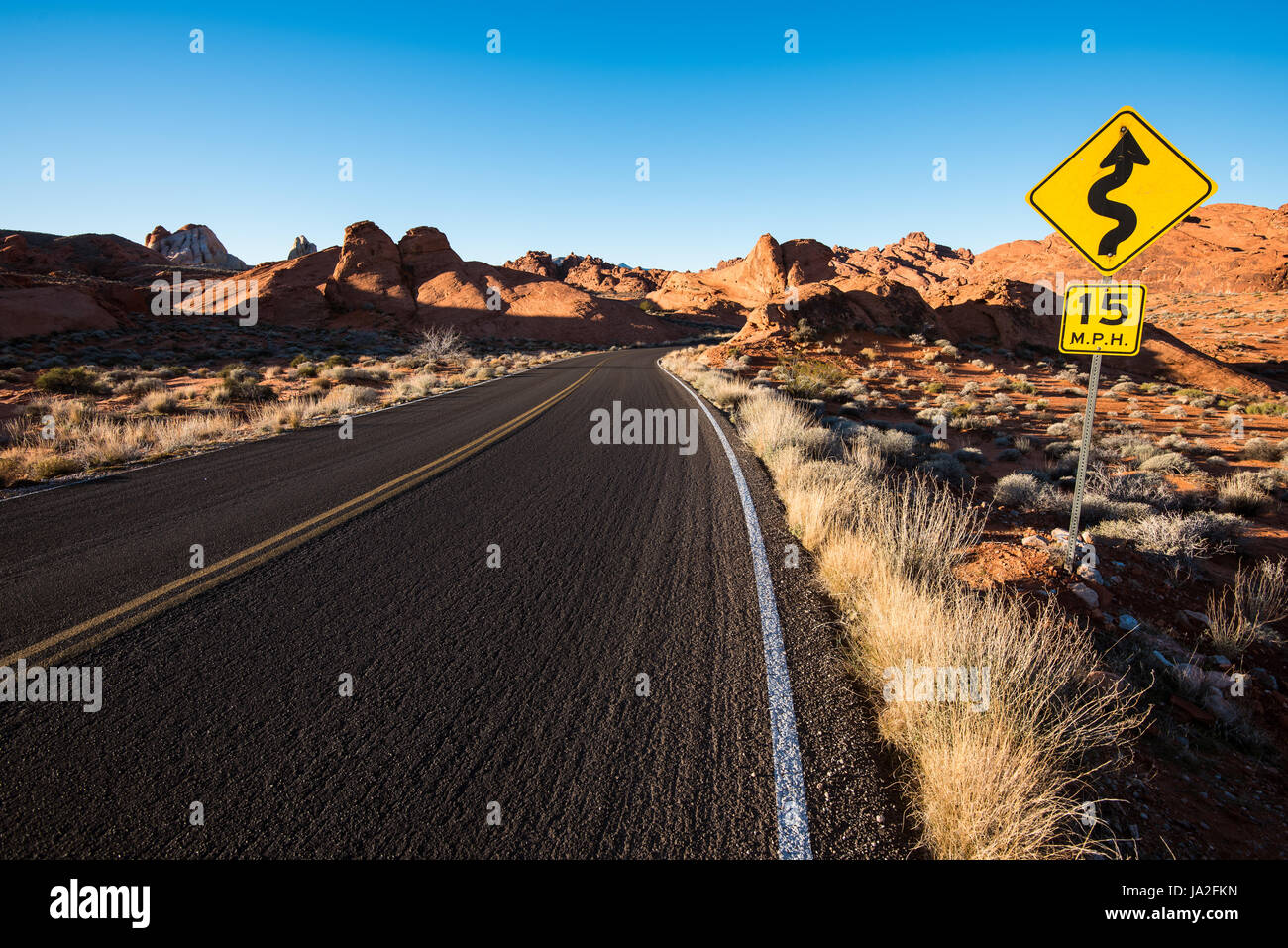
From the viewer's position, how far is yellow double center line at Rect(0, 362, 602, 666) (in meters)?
3.29

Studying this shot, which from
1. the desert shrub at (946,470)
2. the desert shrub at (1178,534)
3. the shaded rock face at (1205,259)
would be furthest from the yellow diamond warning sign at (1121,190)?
the shaded rock face at (1205,259)

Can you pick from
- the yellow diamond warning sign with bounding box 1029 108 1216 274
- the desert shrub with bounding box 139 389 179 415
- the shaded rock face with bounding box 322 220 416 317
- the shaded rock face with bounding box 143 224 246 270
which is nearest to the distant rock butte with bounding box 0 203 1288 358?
the shaded rock face with bounding box 322 220 416 317

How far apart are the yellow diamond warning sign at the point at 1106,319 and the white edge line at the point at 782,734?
2.88m

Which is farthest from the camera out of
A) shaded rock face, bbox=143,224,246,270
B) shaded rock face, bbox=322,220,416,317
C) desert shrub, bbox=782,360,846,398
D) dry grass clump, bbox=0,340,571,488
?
shaded rock face, bbox=143,224,246,270

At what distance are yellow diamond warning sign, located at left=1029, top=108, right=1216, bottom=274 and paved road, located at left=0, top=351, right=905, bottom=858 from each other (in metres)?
3.40

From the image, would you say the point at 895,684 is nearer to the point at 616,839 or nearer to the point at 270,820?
the point at 616,839

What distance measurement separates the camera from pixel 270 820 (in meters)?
2.11

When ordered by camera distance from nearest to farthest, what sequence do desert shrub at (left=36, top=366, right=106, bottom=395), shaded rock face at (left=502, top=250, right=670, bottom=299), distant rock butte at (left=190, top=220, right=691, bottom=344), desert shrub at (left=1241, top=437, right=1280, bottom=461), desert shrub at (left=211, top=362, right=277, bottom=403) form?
1. desert shrub at (left=1241, top=437, right=1280, bottom=461)
2. desert shrub at (left=211, top=362, right=277, bottom=403)
3. desert shrub at (left=36, top=366, right=106, bottom=395)
4. distant rock butte at (left=190, top=220, right=691, bottom=344)
5. shaded rock face at (left=502, top=250, right=670, bottom=299)

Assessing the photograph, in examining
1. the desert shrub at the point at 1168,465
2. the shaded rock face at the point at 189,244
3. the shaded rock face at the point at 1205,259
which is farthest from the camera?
the shaded rock face at the point at 189,244

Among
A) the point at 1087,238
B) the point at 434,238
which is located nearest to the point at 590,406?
the point at 1087,238

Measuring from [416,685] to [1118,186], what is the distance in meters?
5.83

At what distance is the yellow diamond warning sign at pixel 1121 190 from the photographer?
3783 mm

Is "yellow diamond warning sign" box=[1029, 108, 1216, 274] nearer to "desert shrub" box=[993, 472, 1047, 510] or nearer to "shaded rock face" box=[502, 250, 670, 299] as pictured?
"desert shrub" box=[993, 472, 1047, 510]

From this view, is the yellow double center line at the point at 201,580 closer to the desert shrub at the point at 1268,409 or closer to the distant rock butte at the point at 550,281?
the desert shrub at the point at 1268,409
